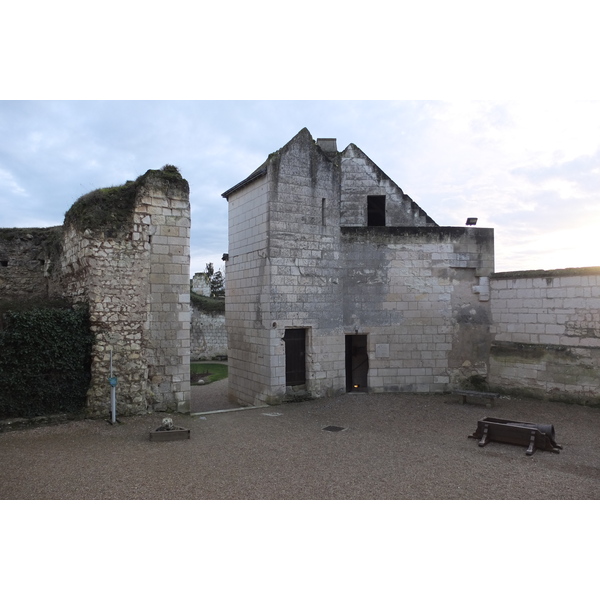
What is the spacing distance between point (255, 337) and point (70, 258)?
4.68m

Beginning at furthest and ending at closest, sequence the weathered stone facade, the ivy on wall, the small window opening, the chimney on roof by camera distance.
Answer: the small window opening < the chimney on roof < the weathered stone facade < the ivy on wall

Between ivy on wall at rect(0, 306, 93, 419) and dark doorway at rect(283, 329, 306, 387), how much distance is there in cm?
462

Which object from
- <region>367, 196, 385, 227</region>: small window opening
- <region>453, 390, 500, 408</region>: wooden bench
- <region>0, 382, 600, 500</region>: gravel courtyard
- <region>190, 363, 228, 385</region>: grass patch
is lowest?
<region>190, 363, 228, 385</region>: grass patch

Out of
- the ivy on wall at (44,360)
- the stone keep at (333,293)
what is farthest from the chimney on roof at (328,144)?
the ivy on wall at (44,360)

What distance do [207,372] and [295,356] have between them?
29.1ft

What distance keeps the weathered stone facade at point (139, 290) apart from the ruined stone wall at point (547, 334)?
8172 millimetres

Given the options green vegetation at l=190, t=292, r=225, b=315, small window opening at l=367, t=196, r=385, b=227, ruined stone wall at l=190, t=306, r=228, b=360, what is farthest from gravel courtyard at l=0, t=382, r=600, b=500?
green vegetation at l=190, t=292, r=225, b=315

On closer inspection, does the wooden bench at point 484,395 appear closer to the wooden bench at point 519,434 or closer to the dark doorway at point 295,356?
the wooden bench at point 519,434

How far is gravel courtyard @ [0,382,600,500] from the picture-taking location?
5480mm

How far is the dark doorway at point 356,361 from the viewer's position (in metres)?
13.4

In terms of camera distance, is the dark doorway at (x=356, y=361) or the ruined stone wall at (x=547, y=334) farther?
the dark doorway at (x=356, y=361)

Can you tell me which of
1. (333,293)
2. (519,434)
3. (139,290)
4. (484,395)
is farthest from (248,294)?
(519,434)

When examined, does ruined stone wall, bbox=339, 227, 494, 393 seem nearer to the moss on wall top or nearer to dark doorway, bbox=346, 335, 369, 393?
dark doorway, bbox=346, 335, 369, 393

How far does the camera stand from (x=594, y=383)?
10.1m
